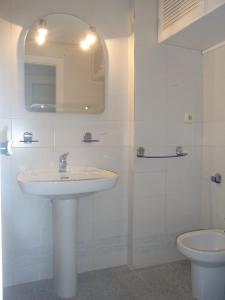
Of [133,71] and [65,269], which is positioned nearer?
[65,269]

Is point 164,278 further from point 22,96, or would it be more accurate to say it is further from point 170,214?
point 22,96

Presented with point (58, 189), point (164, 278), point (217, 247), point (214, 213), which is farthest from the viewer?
point (214, 213)

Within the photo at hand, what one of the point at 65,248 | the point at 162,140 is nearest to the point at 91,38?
the point at 162,140

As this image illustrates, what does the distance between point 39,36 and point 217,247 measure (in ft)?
6.46

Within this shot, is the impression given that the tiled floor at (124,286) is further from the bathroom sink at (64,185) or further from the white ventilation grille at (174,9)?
the white ventilation grille at (174,9)

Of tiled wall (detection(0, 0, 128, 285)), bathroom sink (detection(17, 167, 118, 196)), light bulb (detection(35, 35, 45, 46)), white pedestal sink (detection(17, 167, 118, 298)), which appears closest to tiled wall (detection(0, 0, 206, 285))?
tiled wall (detection(0, 0, 128, 285))

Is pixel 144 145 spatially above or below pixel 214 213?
above

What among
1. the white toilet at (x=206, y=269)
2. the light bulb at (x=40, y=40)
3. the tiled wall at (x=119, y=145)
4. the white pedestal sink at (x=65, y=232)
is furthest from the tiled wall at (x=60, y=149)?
the white toilet at (x=206, y=269)

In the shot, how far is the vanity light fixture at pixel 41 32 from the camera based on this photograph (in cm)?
198

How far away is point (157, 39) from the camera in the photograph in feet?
7.33

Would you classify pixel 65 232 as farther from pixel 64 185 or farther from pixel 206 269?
pixel 206 269

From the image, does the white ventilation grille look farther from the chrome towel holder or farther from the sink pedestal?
the sink pedestal

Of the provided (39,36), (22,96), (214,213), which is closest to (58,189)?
(22,96)

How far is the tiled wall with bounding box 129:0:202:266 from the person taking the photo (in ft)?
7.24
